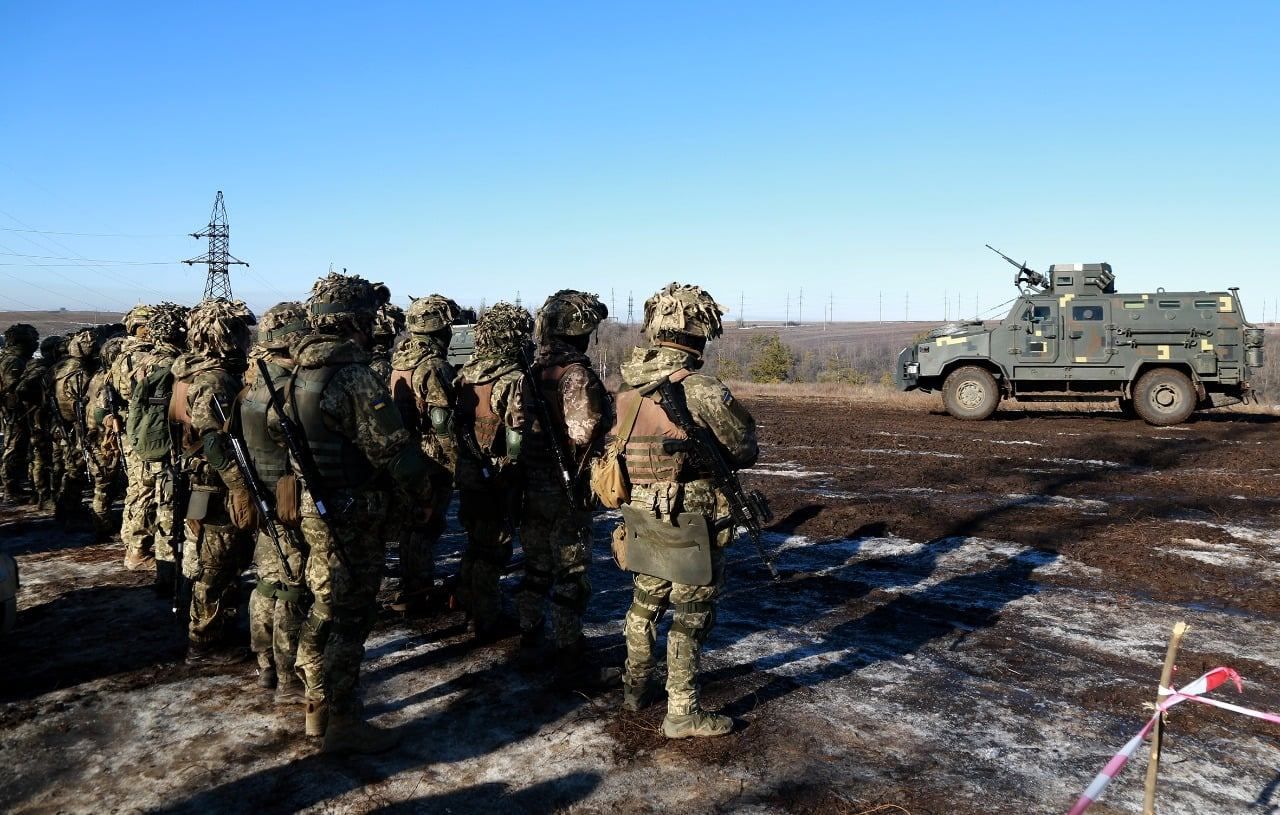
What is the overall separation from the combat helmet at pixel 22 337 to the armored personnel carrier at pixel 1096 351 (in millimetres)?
14290

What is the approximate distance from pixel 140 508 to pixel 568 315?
414 centimetres

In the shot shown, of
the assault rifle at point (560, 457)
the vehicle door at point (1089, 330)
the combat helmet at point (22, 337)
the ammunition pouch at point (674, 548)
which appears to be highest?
the vehicle door at point (1089, 330)

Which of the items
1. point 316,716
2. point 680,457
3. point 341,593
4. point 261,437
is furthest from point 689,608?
point 261,437

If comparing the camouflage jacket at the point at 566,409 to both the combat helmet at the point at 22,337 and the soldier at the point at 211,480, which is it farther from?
the combat helmet at the point at 22,337

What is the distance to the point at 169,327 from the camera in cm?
594

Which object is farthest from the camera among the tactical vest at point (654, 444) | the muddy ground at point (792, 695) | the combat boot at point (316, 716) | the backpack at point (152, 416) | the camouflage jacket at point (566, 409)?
the backpack at point (152, 416)

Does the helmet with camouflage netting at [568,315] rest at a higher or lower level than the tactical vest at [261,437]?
higher

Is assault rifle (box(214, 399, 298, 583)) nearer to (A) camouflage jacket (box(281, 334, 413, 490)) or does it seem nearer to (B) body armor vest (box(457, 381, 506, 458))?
(A) camouflage jacket (box(281, 334, 413, 490))

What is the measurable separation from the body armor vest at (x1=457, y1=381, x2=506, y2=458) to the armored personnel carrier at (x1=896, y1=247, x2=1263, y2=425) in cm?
1369

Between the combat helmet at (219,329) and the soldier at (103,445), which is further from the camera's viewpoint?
the soldier at (103,445)

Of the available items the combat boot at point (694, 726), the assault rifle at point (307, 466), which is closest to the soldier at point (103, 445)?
the assault rifle at point (307, 466)

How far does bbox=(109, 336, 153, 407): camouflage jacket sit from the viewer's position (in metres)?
6.71

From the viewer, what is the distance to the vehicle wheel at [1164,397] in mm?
15906

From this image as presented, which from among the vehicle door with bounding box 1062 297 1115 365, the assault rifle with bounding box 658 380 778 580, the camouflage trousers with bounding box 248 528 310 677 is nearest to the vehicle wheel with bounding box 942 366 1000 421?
the vehicle door with bounding box 1062 297 1115 365
